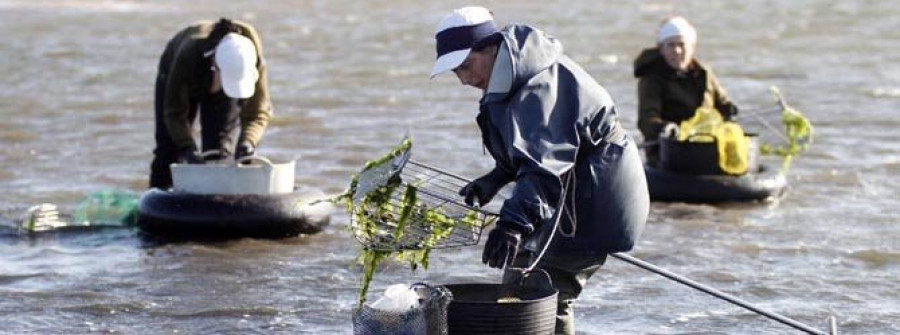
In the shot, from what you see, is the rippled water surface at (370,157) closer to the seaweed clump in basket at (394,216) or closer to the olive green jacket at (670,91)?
the olive green jacket at (670,91)

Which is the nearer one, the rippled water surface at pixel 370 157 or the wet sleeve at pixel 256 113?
the rippled water surface at pixel 370 157

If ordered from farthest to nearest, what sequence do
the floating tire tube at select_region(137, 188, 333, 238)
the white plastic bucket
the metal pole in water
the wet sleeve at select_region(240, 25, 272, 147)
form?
1. the wet sleeve at select_region(240, 25, 272, 147)
2. the floating tire tube at select_region(137, 188, 333, 238)
3. the white plastic bucket
4. the metal pole in water

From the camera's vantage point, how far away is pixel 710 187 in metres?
13.3

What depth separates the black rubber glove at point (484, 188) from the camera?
700 centimetres

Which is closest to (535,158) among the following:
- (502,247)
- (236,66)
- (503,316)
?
(502,247)

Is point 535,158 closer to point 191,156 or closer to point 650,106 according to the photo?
point 191,156

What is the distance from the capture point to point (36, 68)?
23.5 meters

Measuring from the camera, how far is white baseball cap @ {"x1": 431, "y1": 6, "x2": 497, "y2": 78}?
6781 mm

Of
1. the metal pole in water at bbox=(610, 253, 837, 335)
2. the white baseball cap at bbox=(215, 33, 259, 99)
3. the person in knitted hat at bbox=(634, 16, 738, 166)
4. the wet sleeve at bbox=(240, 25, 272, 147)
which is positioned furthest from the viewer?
the person in knitted hat at bbox=(634, 16, 738, 166)

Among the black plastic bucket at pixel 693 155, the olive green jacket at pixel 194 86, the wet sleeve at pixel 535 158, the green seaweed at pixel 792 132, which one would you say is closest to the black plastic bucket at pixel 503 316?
the wet sleeve at pixel 535 158

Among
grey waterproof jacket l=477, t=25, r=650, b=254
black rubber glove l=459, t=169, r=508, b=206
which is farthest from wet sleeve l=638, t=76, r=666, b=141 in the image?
black rubber glove l=459, t=169, r=508, b=206

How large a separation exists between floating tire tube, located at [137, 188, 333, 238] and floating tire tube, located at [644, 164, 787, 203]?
268 cm

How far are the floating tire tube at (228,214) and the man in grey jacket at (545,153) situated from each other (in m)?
4.53

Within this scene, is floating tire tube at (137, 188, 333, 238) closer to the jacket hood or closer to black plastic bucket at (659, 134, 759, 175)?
black plastic bucket at (659, 134, 759, 175)
